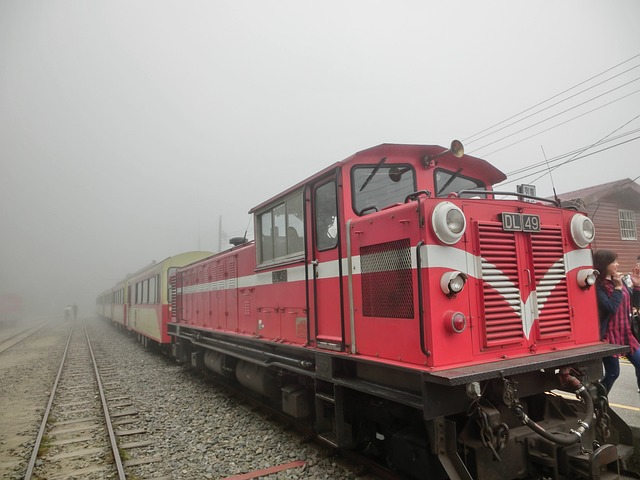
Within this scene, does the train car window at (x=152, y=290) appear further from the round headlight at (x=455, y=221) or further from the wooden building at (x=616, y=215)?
the wooden building at (x=616, y=215)

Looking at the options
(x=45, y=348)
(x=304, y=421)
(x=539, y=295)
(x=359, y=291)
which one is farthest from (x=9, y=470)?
(x=45, y=348)

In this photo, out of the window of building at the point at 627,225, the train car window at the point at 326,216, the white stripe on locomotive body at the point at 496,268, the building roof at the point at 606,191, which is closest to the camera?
the white stripe on locomotive body at the point at 496,268

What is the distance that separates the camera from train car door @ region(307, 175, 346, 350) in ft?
14.4

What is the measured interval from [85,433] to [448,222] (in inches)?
252

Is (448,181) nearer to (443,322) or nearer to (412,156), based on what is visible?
(412,156)

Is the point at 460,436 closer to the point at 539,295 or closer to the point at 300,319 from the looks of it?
the point at 539,295

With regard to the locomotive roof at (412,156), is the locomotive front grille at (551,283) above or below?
below

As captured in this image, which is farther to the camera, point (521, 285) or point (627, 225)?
point (627, 225)

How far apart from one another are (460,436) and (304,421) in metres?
3.23

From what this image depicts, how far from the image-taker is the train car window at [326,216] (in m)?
4.50

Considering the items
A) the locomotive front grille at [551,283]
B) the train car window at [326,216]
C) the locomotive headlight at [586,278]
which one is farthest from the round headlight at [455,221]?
the locomotive headlight at [586,278]

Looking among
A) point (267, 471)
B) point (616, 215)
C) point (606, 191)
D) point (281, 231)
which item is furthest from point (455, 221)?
point (616, 215)

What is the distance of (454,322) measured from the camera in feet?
10.6

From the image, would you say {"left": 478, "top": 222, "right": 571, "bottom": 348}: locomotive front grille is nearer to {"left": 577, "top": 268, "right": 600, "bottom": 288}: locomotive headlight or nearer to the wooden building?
{"left": 577, "top": 268, "right": 600, "bottom": 288}: locomotive headlight
